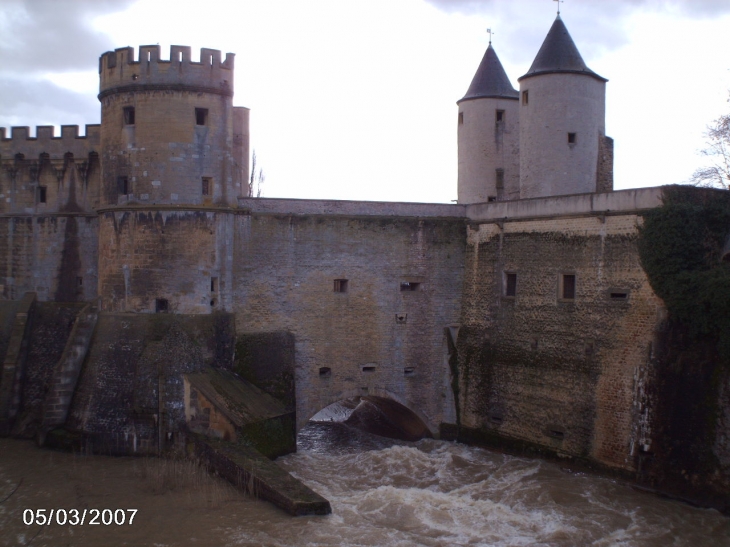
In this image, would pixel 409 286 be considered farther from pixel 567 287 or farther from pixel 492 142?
pixel 492 142

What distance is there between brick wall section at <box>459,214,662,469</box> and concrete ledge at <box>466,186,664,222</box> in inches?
Result: 9.2

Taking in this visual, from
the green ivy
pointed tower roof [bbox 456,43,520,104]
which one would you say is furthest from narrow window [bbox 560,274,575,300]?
pointed tower roof [bbox 456,43,520,104]

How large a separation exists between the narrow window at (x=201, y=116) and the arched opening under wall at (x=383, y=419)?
28.4ft

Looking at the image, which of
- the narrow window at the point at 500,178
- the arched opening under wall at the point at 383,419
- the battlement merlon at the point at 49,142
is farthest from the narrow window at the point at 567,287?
the battlement merlon at the point at 49,142

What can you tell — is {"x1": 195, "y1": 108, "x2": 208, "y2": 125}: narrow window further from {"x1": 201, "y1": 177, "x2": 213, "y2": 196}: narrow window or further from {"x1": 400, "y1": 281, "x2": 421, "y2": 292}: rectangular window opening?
{"x1": 400, "y1": 281, "x2": 421, "y2": 292}: rectangular window opening

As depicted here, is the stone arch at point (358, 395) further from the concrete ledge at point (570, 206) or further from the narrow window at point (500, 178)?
the narrow window at point (500, 178)

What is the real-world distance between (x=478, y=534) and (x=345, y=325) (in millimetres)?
8263

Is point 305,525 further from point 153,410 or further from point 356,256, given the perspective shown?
point 356,256

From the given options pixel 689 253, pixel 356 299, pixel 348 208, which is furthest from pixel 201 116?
pixel 689 253

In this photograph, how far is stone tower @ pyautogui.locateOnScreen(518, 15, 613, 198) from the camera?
21.8 m

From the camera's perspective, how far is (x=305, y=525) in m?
13.3

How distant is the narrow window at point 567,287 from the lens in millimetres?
18797

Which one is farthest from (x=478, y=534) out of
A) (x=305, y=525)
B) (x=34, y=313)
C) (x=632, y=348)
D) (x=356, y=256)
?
(x=34, y=313)

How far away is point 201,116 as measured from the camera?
19.8 m
